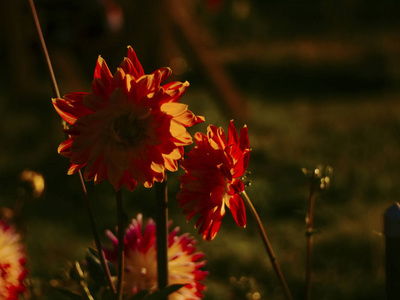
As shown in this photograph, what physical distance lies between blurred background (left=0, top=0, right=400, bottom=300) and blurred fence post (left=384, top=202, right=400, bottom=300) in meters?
0.21

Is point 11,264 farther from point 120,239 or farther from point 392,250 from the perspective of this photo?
point 392,250

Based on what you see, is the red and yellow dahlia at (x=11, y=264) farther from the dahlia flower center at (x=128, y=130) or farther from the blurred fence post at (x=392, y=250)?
the blurred fence post at (x=392, y=250)

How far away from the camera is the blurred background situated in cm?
195

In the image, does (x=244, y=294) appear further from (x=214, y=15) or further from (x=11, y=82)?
(x=214, y=15)

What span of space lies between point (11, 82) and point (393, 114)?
2072mm

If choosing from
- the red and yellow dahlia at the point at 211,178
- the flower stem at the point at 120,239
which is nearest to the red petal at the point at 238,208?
the red and yellow dahlia at the point at 211,178

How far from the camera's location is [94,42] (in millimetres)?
3475

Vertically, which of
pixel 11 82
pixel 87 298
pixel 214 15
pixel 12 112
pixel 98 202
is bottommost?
pixel 87 298

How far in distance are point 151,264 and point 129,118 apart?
21cm

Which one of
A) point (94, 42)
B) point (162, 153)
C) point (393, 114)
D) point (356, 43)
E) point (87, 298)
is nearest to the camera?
point (162, 153)

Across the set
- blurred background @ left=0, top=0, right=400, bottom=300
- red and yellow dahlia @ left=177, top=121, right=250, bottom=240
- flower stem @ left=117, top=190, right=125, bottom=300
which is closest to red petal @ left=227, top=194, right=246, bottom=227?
red and yellow dahlia @ left=177, top=121, right=250, bottom=240

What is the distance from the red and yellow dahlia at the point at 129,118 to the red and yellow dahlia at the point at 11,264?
0.62ft

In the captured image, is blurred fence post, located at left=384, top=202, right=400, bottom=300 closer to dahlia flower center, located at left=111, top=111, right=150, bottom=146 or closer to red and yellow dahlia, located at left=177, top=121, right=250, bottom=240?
red and yellow dahlia, located at left=177, top=121, right=250, bottom=240

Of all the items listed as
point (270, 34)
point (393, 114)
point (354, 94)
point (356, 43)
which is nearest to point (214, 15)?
point (270, 34)
